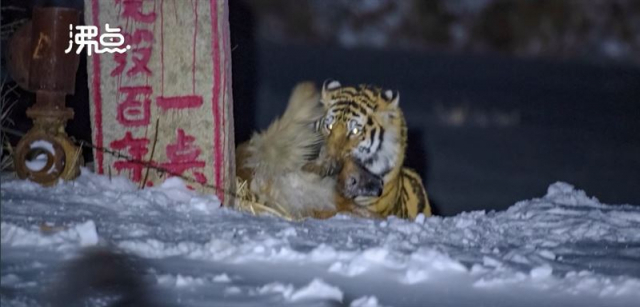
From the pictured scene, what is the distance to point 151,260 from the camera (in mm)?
2812

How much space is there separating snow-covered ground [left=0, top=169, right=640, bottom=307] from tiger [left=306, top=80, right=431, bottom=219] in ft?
1.65

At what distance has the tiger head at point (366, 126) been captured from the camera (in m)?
4.22

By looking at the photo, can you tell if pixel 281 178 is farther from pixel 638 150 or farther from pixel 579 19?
pixel 638 150

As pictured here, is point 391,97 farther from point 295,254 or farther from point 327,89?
point 295,254

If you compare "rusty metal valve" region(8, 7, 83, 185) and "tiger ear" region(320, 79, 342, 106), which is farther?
"tiger ear" region(320, 79, 342, 106)

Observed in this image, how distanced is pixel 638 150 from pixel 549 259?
6554 mm

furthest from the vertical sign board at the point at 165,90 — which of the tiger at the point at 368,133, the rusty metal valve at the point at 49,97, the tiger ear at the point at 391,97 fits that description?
the tiger ear at the point at 391,97

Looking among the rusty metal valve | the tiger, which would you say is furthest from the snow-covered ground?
the tiger

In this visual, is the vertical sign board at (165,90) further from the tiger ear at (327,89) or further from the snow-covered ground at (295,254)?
the tiger ear at (327,89)

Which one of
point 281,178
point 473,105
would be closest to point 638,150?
point 473,105

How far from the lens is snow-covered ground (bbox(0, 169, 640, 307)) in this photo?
8.60 ft

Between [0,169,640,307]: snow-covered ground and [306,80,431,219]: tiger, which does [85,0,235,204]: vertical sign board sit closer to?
[0,169,640,307]: snow-covered ground

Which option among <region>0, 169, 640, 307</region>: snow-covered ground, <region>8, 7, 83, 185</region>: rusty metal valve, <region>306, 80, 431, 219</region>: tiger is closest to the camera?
<region>0, 169, 640, 307</region>: snow-covered ground

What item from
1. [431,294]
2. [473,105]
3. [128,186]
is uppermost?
[473,105]
